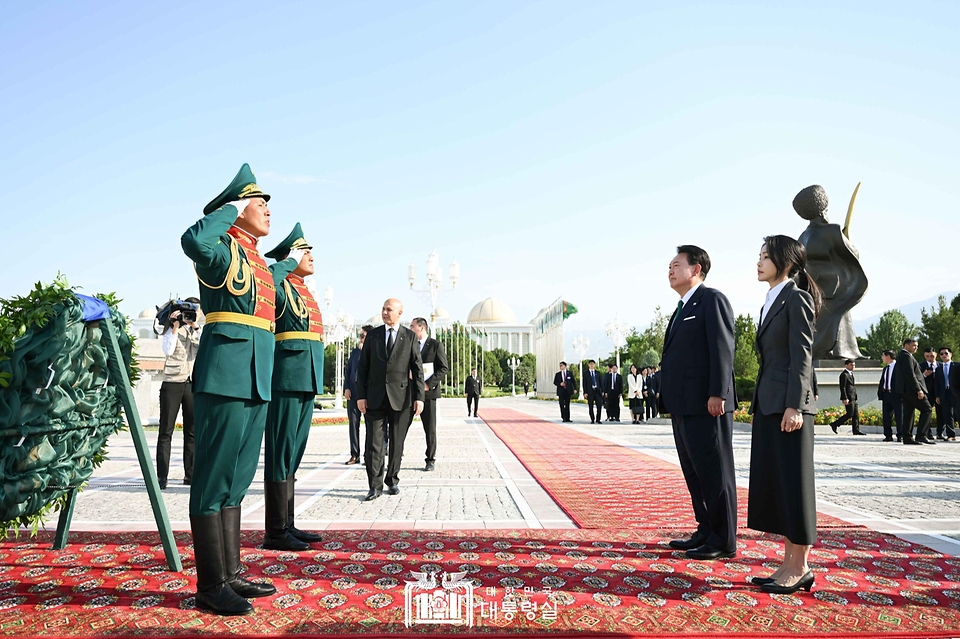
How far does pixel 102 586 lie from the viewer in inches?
150

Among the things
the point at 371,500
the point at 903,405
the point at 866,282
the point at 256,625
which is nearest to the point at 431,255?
the point at 866,282

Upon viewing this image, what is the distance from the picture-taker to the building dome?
10769cm

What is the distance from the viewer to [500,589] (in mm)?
3730

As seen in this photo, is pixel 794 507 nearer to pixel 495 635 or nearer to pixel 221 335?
pixel 495 635

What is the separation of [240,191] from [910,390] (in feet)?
44.2

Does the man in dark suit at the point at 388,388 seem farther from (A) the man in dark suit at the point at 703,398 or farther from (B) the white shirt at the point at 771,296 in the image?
(B) the white shirt at the point at 771,296

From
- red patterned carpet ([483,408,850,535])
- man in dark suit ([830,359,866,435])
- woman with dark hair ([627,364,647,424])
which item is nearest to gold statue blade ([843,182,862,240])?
man in dark suit ([830,359,866,435])

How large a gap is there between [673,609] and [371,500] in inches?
159

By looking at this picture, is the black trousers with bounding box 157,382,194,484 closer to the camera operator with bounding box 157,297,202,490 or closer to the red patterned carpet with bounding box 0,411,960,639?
the camera operator with bounding box 157,297,202,490

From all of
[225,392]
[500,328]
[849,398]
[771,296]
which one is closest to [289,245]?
[225,392]

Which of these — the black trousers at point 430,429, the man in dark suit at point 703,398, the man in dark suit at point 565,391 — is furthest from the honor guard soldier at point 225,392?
the man in dark suit at point 565,391

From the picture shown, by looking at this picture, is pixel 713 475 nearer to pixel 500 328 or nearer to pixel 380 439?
pixel 380 439

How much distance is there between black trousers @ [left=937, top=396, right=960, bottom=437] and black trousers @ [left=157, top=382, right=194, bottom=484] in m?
14.5

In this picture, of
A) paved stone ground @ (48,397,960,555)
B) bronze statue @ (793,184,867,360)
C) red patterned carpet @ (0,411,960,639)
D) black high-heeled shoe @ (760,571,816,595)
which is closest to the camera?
red patterned carpet @ (0,411,960,639)
